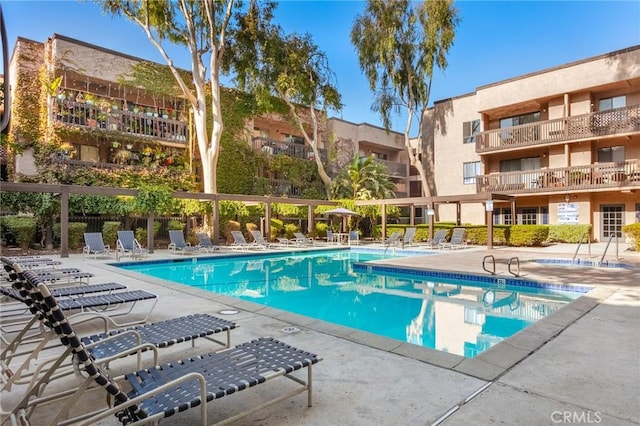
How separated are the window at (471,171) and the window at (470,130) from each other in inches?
58.4

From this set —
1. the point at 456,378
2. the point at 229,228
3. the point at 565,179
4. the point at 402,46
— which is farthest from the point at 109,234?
the point at 565,179

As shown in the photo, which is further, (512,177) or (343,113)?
(343,113)

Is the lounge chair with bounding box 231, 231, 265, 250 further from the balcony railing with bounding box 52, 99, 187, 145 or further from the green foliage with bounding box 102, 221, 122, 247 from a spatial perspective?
the balcony railing with bounding box 52, 99, 187, 145

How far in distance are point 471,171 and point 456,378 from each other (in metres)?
24.1

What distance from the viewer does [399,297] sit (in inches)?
331

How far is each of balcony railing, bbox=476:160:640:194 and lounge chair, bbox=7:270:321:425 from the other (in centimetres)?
2110

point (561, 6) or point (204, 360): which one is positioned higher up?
point (561, 6)

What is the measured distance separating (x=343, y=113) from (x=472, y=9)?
390 inches

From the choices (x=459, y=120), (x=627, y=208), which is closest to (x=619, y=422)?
(x=627, y=208)

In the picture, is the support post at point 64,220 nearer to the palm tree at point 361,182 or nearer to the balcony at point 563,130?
the palm tree at point 361,182

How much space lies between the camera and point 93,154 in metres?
19.4

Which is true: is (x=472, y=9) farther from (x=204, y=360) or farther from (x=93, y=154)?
(x=204, y=360)

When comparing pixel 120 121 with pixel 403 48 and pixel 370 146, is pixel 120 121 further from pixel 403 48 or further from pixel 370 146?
pixel 370 146

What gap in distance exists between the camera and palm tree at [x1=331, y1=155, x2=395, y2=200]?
84.5ft
